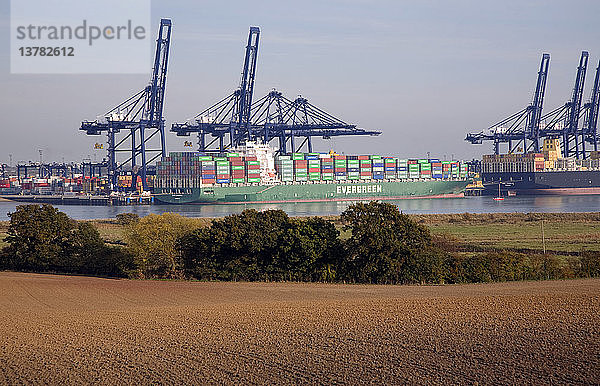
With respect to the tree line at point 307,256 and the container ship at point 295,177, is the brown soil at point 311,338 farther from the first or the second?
the container ship at point 295,177

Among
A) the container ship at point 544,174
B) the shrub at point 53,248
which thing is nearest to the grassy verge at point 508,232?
the shrub at point 53,248

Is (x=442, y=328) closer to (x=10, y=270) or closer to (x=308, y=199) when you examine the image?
(x=10, y=270)

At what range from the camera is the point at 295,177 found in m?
74.1

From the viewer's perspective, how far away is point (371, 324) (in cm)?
1009

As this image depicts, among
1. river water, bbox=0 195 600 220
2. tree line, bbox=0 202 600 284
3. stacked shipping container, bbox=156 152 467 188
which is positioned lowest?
river water, bbox=0 195 600 220

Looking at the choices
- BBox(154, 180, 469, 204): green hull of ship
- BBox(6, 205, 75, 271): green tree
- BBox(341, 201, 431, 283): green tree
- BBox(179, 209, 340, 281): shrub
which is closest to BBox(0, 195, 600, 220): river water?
BBox(154, 180, 469, 204): green hull of ship

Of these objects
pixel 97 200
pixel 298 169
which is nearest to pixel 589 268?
pixel 298 169

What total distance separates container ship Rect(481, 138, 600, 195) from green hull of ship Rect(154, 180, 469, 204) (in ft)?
20.1

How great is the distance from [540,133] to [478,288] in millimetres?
76543

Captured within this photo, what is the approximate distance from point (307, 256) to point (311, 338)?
9245 mm

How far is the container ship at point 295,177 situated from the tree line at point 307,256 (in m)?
45.8

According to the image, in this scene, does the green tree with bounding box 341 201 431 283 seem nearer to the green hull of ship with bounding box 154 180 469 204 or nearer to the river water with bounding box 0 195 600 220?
the river water with bounding box 0 195 600 220

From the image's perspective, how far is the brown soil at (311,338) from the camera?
7305 mm

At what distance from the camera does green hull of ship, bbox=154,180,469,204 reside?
217 feet
